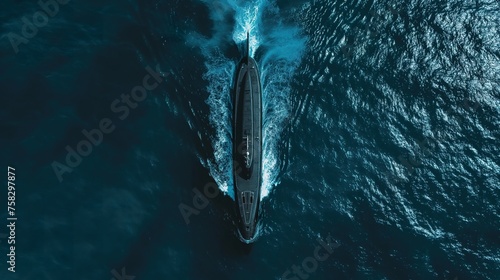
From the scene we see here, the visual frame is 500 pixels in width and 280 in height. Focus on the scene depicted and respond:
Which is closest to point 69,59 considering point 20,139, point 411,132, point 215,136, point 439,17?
point 20,139

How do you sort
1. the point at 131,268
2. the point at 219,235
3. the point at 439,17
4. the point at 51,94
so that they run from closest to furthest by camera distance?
the point at 131,268, the point at 219,235, the point at 51,94, the point at 439,17

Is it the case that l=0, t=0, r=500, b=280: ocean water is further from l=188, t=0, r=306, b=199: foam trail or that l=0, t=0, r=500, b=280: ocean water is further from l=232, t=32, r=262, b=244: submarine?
l=232, t=32, r=262, b=244: submarine

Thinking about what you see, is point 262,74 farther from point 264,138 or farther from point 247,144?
point 247,144

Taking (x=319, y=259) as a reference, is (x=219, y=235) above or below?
above

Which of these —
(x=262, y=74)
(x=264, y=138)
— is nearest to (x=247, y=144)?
(x=264, y=138)

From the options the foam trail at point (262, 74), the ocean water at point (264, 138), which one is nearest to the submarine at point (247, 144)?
the foam trail at point (262, 74)

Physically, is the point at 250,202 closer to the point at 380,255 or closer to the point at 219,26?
the point at 380,255

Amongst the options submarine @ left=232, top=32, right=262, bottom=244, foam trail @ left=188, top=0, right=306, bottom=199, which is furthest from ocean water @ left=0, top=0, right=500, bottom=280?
submarine @ left=232, top=32, right=262, bottom=244
